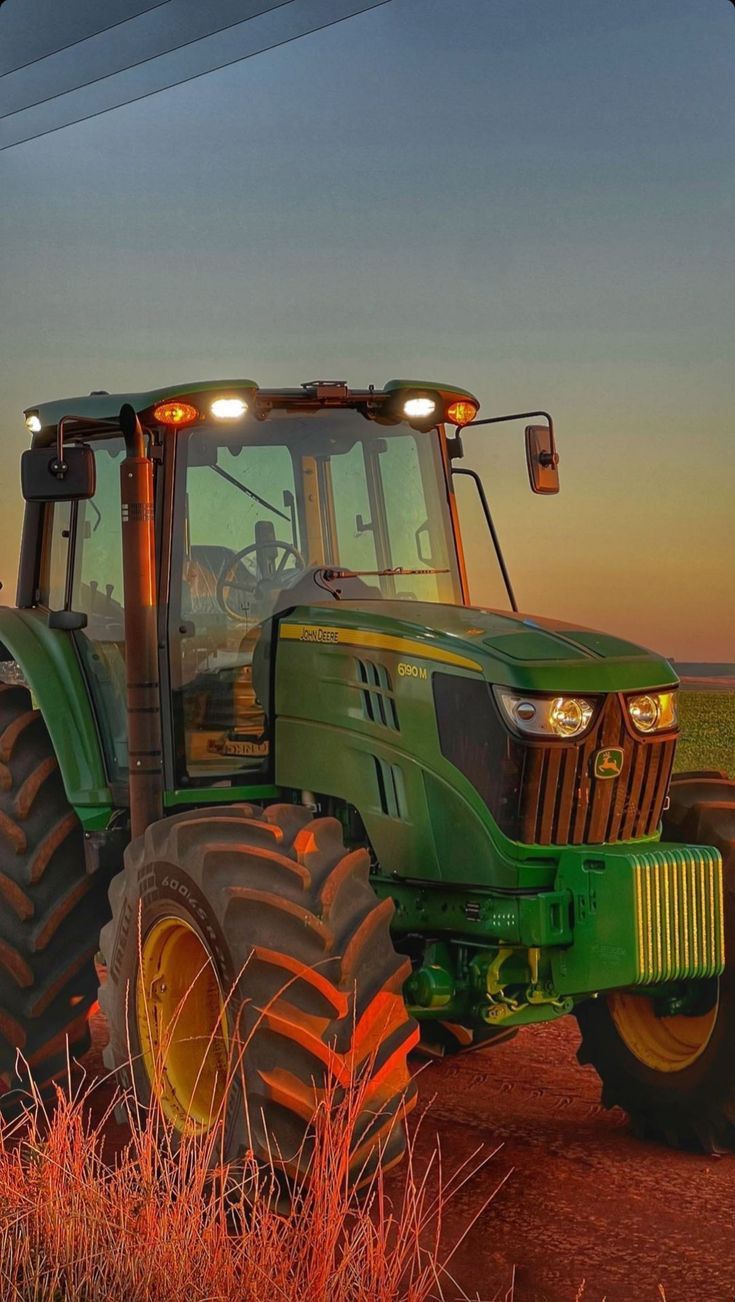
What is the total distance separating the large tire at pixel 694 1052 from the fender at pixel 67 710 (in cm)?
207

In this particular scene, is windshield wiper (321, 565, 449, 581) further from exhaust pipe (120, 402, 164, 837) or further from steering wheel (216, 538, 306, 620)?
exhaust pipe (120, 402, 164, 837)

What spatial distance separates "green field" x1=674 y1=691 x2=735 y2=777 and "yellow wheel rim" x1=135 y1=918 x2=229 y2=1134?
13896 mm

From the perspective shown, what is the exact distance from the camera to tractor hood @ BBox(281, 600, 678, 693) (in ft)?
17.9

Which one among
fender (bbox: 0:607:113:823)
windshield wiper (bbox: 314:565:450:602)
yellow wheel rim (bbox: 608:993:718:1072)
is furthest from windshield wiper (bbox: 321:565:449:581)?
yellow wheel rim (bbox: 608:993:718:1072)

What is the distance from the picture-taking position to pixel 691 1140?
612cm

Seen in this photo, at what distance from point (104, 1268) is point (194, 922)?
1253 mm

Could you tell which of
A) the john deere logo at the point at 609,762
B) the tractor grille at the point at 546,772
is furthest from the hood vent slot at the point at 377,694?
the john deere logo at the point at 609,762

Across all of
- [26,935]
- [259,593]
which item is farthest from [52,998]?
[259,593]

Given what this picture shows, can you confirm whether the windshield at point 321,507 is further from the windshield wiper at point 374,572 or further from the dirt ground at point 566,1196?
the dirt ground at point 566,1196

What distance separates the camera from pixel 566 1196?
559 centimetres

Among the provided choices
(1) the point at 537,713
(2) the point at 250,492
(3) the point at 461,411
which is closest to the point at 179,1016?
(1) the point at 537,713

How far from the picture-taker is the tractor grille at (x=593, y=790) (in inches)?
214

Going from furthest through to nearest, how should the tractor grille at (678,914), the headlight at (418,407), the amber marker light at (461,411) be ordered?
the amber marker light at (461,411)
the headlight at (418,407)
the tractor grille at (678,914)

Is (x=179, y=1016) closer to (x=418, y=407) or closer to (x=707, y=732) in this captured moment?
(x=418, y=407)
